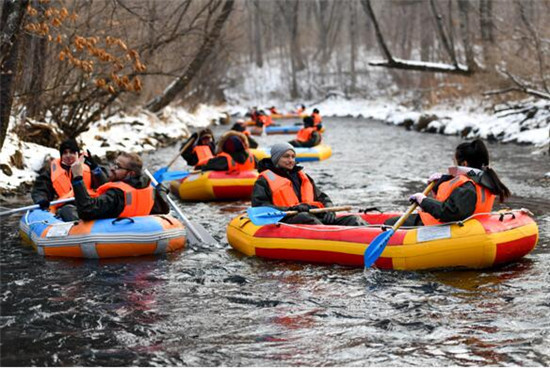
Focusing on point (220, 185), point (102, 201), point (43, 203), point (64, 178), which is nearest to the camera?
point (102, 201)

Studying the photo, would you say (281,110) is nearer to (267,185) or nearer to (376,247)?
(267,185)

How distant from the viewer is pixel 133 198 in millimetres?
7781

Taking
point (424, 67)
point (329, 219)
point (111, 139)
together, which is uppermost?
point (424, 67)

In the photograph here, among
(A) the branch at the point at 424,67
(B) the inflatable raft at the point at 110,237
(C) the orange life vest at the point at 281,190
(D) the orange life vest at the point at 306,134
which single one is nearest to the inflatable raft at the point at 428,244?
(C) the orange life vest at the point at 281,190

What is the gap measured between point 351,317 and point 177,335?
4.14 ft

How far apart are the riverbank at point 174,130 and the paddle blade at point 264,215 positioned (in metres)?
5.61

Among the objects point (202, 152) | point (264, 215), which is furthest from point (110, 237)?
point (202, 152)

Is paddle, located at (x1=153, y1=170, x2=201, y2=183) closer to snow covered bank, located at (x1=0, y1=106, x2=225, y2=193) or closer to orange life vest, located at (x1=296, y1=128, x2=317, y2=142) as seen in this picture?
snow covered bank, located at (x1=0, y1=106, x2=225, y2=193)

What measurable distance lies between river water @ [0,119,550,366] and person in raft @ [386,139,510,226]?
534 millimetres

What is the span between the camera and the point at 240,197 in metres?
11.5

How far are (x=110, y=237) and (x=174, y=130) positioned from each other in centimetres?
1685

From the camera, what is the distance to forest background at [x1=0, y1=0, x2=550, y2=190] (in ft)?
40.7

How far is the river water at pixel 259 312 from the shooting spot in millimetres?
4918

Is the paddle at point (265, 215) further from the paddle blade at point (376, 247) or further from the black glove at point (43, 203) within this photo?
the black glove at point (43, 203)
